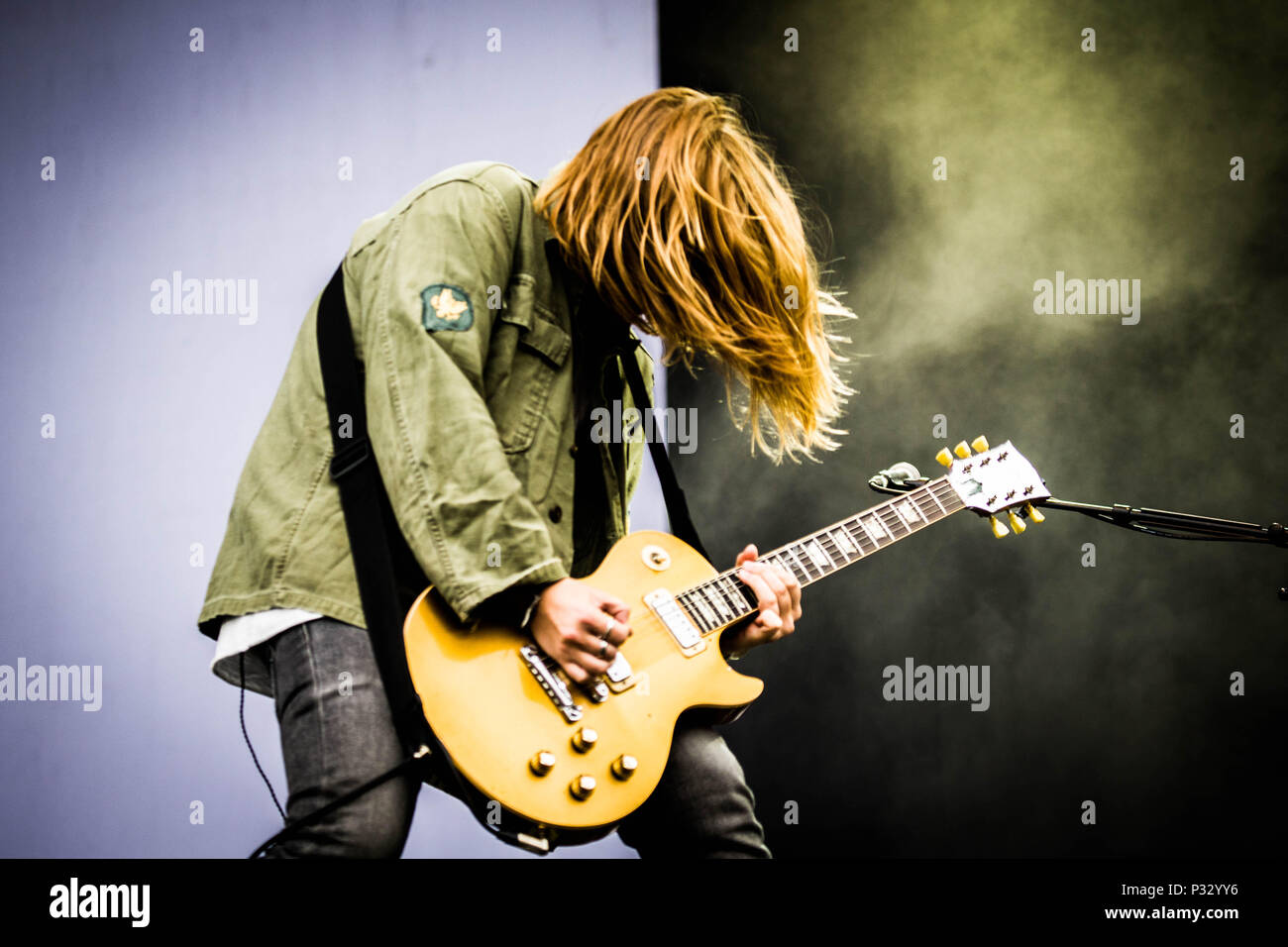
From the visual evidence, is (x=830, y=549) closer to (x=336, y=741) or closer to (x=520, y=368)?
(x=520, y=368)

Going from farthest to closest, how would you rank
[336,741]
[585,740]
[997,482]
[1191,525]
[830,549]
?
[997,482], [830,549], [1191,525], [585,740], [336,741]

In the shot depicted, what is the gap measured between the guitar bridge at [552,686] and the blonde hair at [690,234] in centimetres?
50

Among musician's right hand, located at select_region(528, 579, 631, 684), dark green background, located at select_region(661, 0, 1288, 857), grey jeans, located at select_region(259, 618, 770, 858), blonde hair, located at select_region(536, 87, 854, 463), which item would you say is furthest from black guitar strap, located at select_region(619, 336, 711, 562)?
dark green background, located at select_region(661, 0, 1288, 857)

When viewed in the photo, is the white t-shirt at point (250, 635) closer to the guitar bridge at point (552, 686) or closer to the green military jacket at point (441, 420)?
the green military jacket at point (441, 420)

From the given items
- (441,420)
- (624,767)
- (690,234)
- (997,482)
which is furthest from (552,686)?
(997,482)

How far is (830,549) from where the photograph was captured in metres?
1.74

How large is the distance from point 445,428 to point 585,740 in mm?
457

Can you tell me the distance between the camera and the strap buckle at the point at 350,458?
1.31m

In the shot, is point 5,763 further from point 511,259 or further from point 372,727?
point 511,259

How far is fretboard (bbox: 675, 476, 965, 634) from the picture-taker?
5.18ft

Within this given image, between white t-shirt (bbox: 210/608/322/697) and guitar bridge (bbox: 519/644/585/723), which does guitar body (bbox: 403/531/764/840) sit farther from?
white t-shirt (bbox: 210/608/322/697)

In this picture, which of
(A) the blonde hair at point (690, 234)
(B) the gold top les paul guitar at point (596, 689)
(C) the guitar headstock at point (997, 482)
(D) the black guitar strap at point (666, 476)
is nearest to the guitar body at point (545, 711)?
(B) the gold top les paul guitar at point (596, 689)
